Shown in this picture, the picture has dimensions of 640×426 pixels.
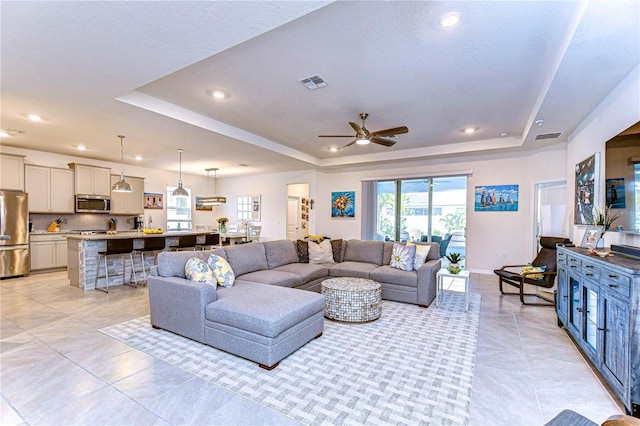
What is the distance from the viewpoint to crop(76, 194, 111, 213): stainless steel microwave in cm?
680

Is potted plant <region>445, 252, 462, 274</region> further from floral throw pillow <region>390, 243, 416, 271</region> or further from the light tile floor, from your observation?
the light tile floor

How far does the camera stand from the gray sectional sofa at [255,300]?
2.47 m

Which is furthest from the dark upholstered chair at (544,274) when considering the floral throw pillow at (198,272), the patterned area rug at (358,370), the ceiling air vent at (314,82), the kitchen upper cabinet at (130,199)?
the kitchen upper cabinet at (130,199)

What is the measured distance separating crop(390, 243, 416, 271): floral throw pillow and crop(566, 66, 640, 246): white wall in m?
2.22

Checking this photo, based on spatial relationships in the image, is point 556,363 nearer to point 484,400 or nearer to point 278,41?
point 484,400

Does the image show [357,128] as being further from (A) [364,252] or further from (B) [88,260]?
(B) [88,260]

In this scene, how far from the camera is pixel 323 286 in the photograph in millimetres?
3684

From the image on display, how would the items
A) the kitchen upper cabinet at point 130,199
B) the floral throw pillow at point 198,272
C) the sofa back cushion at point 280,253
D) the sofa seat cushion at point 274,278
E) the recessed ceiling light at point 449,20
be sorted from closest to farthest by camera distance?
the recessed ceiling light at point 449,20 < the floral throw pillow at point 198,272 < the sofa seat cushion at point 274,278 < the sofa back cushion at point 280,253 < the kitchen upper cabinet at point 130,199

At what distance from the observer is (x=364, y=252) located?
5207mm

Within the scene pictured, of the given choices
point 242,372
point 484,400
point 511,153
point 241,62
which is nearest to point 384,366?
point 484,400

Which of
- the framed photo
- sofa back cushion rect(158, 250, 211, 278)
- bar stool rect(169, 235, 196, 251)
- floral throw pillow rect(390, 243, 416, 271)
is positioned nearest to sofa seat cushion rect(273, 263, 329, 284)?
floral throw pillow rect(390, 243, 416, 271)

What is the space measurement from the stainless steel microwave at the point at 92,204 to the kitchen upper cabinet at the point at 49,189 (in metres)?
0.20

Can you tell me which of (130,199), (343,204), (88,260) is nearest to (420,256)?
(343,204)

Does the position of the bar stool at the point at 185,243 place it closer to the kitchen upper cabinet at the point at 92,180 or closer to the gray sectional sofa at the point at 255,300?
the gray sectional sofa at the point at 255,300
